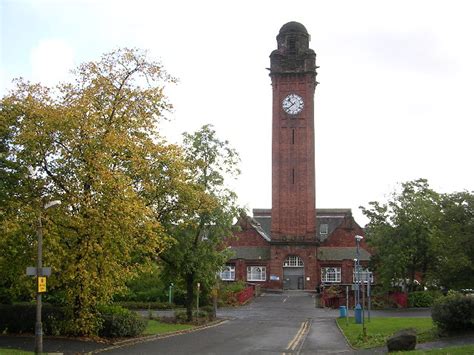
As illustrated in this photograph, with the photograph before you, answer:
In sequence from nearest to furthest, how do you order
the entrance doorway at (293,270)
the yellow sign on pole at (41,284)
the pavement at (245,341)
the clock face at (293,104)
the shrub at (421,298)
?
the yellow sign on pole at (41,284)
the pavement at (245,341)
the shrub at (421,298)
the entrance doorway at (293,270)
the clock face at (293,104)

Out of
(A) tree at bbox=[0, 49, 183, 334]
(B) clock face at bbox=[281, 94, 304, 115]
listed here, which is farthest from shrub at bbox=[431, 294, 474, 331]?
(B) clock face at bbox=[281, 94, 304, 115]

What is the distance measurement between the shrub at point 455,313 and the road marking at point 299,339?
212 inches

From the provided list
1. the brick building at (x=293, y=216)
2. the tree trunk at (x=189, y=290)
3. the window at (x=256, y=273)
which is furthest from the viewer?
the window at (x=256, y=273)

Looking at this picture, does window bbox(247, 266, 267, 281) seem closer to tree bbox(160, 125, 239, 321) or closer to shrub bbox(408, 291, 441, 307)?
shrub bbox(408, 291, 441, 307)

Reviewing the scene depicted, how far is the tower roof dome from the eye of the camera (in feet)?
260

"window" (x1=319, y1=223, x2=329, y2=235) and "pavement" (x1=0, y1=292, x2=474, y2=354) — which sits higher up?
"window" (x1=319, y1=223, x2=329, y2=235)

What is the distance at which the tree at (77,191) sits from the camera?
72.7 feet

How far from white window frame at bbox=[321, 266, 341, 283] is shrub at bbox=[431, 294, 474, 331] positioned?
170ft

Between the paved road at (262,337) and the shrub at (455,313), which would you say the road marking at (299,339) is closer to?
the paved road at (262,337)

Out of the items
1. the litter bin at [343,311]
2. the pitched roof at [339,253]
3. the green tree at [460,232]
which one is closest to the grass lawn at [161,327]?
the litter bin at [343,311]

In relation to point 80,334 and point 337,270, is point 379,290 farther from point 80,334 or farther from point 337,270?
point 80,334

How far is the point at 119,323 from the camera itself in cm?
2459

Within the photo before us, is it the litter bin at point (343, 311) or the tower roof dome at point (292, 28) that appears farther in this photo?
the tower roof dome at point (292, 28)

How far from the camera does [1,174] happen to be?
2270 centimetres
